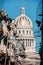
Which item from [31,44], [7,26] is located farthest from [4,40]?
[31,44]

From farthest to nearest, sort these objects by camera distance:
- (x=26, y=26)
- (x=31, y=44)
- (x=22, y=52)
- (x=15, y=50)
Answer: (x=26, y=26) < (x=31, y=44) < (x=22, y=52) < (x=15, y=50)

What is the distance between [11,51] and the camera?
91.9ft

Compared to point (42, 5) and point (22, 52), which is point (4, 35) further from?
point (42, 5)

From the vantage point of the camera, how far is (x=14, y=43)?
97.7ft

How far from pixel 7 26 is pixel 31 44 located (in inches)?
2171

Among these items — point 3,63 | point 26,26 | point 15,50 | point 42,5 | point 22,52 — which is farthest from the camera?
point 26,26

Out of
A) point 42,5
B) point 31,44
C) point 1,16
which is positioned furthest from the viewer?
point 31,44

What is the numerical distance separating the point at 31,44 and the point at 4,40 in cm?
5970

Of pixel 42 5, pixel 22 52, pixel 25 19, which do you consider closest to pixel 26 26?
pixel 25 19

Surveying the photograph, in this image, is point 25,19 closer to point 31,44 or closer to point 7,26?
point 31,44

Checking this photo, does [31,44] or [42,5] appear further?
[31,44]

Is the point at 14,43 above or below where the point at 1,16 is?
below

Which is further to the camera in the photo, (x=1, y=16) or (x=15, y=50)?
(x=15, y=50)

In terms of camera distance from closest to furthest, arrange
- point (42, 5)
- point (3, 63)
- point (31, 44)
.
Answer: point (42, 5) → point (3, 63) → point (31, 44)
